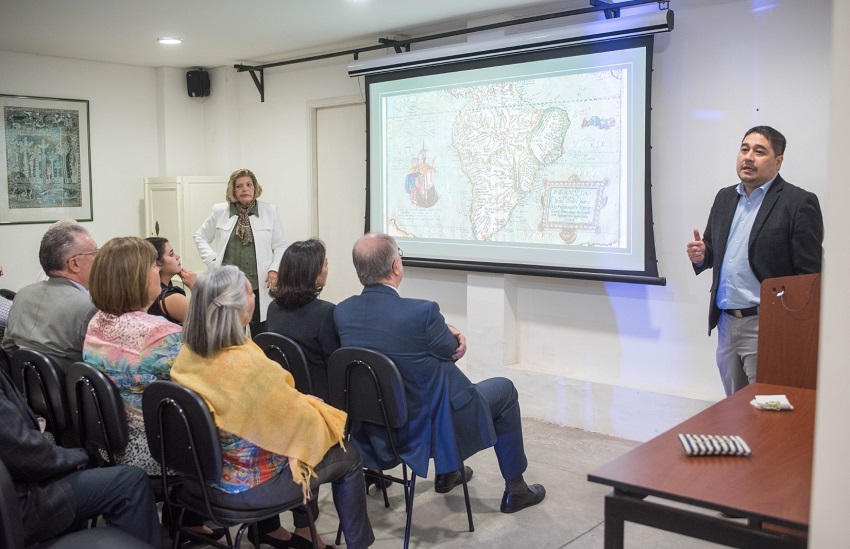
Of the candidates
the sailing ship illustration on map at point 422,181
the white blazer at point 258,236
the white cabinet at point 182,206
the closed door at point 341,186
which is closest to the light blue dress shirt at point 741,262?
the sailing ship illustration on map at point 422,181

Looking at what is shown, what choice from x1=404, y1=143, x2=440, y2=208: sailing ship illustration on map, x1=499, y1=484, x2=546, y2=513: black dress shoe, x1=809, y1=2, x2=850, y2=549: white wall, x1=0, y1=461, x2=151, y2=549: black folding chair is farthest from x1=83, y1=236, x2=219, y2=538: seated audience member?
x1=404, y1=143, x2=440, y2=208: sailing ship illustration on map

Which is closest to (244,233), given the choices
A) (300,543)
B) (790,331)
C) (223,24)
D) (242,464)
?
(223,24)

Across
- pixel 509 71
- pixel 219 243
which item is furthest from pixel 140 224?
pixel 509 71

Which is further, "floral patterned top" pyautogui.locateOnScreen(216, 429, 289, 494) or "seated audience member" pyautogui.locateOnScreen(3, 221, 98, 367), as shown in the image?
"seated audience member" pyautogui.locateOnScreen(3, 221, 98, 367)

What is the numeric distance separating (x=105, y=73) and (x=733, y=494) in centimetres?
661

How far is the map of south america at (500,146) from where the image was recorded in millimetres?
4844

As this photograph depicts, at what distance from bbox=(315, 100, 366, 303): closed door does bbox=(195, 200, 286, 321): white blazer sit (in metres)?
0.74

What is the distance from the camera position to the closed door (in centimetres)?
626

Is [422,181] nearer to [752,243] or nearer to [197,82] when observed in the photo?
[752,243]

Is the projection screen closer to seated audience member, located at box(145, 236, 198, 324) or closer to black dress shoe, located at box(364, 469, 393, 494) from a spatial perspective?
black dress shoe, located at box(364, 469, 393, 494)

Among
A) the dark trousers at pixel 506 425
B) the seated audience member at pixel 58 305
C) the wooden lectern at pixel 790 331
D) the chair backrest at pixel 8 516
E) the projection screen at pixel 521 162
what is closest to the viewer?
the chair backrest at pixel 8 516

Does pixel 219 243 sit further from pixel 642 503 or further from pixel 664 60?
pixel 642 503

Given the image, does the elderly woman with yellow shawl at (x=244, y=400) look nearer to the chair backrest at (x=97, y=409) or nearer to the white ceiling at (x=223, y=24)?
the chair backrest at (x=97, y=409)

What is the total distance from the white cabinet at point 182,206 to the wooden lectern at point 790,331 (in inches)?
199
